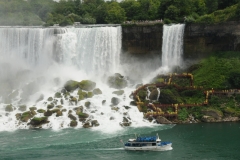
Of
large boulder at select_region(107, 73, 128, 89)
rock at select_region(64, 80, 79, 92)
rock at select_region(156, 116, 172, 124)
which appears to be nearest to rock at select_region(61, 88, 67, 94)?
rock at select_region(64, 80, 79, 92)

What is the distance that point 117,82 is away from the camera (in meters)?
55.5

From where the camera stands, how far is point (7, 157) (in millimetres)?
35719

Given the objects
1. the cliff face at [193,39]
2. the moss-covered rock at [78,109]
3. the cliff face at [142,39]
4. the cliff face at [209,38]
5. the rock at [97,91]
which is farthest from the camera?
the cliff face at [142,39]

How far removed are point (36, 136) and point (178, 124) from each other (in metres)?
16.1

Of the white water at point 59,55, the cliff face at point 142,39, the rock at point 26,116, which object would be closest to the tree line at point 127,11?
the cliff face at point 142,39

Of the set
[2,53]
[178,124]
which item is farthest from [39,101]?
[178,124]

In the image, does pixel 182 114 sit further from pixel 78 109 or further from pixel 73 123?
pixel 73 123

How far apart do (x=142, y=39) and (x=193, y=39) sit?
→ 7.64 meters

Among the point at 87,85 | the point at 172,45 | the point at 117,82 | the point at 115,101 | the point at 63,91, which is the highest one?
the point at 172,45

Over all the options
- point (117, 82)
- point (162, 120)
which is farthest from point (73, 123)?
point (117, 82)

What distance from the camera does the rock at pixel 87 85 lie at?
176 ft

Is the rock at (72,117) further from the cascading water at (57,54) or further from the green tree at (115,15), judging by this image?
the green tree at (115,15)

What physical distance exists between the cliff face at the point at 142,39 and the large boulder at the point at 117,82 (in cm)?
589

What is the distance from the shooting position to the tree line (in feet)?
204
